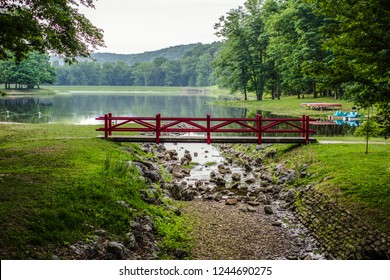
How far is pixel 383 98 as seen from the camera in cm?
1118

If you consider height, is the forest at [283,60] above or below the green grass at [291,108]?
above

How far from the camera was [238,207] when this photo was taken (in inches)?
574

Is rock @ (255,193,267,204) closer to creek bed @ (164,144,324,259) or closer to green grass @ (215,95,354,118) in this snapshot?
creek bed @ (164,144,324,259)

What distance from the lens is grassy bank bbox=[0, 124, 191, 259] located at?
8.49 meters

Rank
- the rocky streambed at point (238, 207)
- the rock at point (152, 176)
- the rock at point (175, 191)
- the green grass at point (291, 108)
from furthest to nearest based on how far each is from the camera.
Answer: the green grass at point (291, 108) < the rock at point (152, 176) < the rock at point (175, 191) < the rocky streambed at point (238, 207)

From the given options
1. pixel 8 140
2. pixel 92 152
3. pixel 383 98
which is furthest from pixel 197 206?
pixel 8 140

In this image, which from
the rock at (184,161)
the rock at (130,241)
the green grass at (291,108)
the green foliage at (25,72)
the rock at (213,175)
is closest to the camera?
the rock at (130,241)

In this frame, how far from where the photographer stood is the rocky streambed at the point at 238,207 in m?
10.9

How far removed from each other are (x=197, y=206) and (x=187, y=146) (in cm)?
1409

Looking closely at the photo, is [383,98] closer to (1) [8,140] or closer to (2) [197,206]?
(2) [197,206]

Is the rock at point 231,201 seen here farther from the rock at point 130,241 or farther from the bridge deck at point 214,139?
the rock at point 130,241

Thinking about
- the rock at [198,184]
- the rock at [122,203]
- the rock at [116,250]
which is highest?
the rock at [122,203]

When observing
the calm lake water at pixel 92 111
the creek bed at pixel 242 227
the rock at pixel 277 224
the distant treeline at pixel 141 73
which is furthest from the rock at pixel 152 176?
the distant treeline at pixel 141 73

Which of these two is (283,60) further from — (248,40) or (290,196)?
(290,196)
